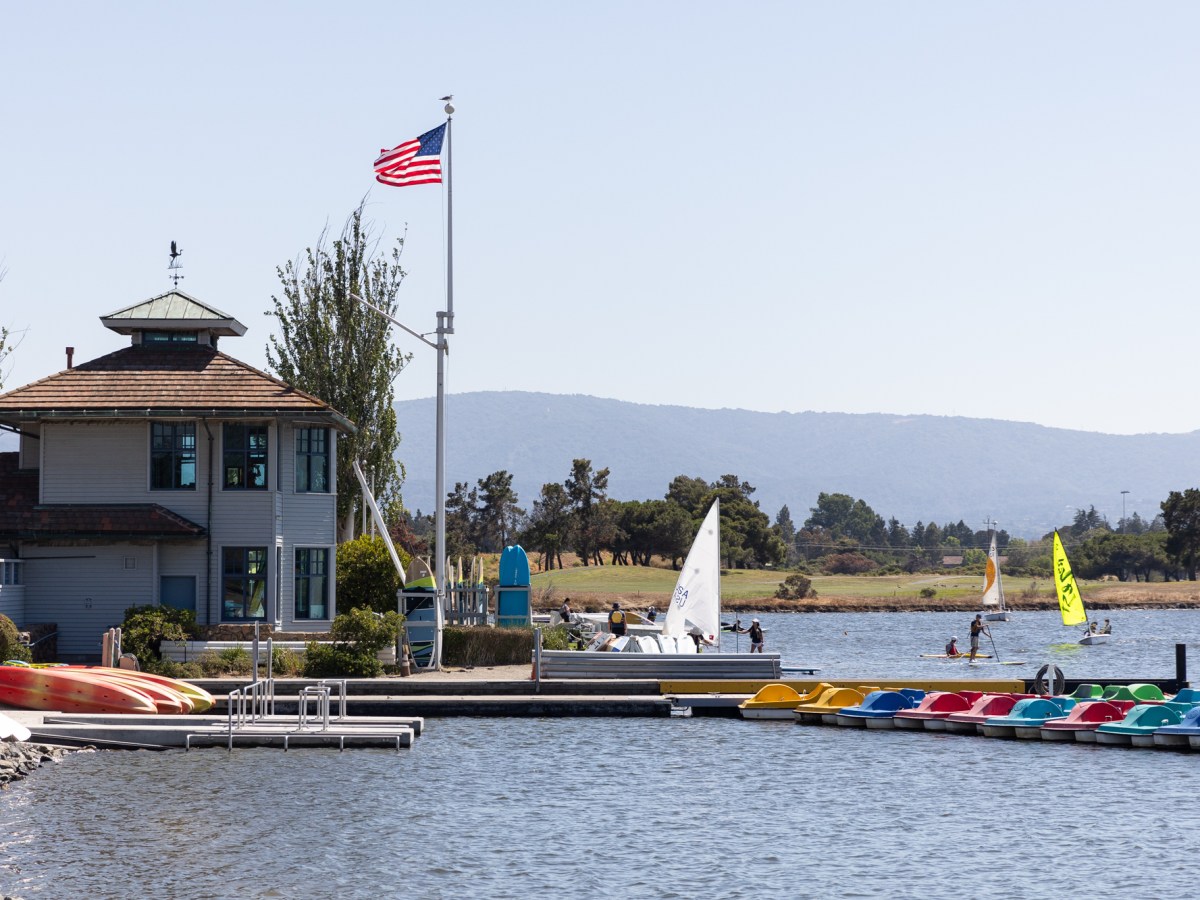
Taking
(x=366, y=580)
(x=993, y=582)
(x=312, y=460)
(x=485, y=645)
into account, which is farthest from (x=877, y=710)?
(x=993, y=582)

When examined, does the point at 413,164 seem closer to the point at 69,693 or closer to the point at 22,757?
the point at 69,693

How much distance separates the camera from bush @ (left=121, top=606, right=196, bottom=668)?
40219mm

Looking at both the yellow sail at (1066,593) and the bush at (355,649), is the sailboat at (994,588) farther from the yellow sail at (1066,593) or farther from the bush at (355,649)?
the bush at (355,649)

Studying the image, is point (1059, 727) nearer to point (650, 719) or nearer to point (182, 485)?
point (650, 719)

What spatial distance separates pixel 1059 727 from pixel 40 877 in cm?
2202

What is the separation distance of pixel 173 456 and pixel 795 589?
118518mm

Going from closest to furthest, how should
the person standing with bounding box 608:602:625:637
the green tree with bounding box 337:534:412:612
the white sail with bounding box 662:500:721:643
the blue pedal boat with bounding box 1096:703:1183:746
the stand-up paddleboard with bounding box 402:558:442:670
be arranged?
the blue pedal boat with bounding box 1096:703:1183:746
the stand-up paddleboard with bounding box 402:558:442:670
the person standing with bounding box 608:602:625:637
the green tree with bounding box 337:534:412:612
the white sail with bounding box 662:500:721:643

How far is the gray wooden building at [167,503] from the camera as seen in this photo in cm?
4241

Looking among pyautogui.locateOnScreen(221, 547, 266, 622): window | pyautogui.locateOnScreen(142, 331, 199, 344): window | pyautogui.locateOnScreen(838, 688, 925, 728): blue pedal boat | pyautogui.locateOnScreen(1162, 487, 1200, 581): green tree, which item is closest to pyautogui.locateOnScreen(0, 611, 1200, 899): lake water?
pyautogui.locateOnScreen(838, 688, 925, 728): blue pedal boat

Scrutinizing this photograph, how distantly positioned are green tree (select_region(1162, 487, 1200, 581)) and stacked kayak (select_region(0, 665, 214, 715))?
5530 inches

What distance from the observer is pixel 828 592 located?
169 metres

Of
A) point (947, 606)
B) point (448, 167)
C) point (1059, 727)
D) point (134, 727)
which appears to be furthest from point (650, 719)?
point (947, 606)

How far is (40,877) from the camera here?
21188 mm

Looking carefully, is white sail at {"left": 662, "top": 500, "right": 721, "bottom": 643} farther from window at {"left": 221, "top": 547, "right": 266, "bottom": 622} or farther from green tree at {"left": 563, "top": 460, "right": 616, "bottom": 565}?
green tree at {"left": 563, "top": 460, "right": 616, "bottom": 565}
